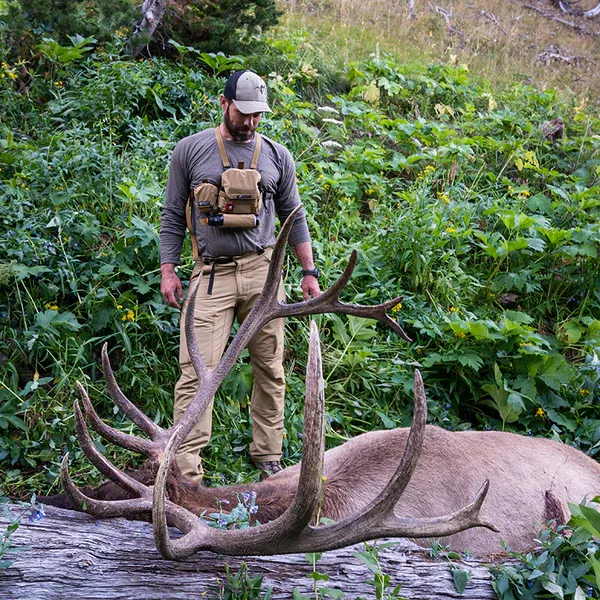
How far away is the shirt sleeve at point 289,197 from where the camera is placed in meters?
5.29

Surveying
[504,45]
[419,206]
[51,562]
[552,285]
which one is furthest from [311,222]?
[504,45]

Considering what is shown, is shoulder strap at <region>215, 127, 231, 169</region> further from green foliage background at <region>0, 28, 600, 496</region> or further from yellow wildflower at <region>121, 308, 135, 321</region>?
yellow wildflower at <region>121, 308, 135, 321</region>

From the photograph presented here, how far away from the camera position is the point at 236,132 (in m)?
5.02

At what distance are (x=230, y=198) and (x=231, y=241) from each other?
0.31 metres

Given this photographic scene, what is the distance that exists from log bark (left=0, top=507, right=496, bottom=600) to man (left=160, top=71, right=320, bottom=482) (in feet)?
5.55

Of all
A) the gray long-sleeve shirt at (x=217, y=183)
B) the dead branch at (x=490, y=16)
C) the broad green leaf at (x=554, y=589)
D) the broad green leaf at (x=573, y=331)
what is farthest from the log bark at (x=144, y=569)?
the dead branch at (x=490, y=16)

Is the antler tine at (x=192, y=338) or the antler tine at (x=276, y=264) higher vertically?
the antler tine at (x=276, y=264)

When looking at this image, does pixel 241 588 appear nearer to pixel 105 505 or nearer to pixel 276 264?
pixel 105 505

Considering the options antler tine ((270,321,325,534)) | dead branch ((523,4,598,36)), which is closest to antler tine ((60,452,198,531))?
antler tine ((270,321,325,534))

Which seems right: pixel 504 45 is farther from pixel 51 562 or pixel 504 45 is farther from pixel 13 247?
pixel 51 562

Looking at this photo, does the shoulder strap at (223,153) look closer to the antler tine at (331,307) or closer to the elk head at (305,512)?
the antler tine at (331,307)

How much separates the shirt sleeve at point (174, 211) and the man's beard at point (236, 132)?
1.21 feet

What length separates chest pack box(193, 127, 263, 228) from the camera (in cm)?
489

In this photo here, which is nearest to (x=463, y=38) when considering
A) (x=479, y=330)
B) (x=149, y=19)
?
(x=149, y=19)
